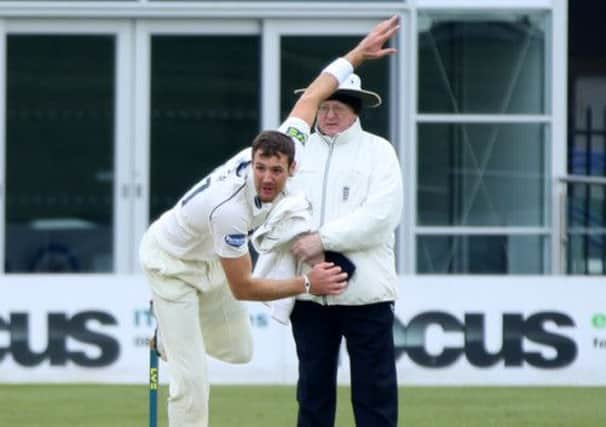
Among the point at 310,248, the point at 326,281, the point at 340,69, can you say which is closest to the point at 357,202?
the point at 310,248

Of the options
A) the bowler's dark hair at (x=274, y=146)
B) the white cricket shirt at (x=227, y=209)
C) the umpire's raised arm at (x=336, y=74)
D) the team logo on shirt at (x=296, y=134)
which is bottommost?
the white cricket shirt at (x=227, y=209)

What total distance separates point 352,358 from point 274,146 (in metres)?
1.15

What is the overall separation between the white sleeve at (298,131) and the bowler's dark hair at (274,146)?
1.34 ft

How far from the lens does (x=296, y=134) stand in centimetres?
853

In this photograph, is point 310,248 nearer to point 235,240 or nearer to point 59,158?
point 235,240

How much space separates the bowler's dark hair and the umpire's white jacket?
1.76 feet

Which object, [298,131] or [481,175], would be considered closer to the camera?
[298,131]

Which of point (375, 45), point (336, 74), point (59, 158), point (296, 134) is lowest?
point (296, 134)

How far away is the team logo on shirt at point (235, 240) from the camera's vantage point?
830 cm

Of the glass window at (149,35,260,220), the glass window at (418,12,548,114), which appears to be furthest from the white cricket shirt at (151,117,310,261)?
the glass window at (418,12,548,114)

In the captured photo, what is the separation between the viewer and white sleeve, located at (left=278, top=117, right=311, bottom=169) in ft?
27.9

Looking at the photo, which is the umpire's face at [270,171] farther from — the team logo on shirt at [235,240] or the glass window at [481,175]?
the glass window at [481,175]

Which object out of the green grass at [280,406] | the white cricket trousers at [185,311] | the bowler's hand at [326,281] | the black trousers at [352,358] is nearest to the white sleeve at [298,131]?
the bowler's hand at [326,281]

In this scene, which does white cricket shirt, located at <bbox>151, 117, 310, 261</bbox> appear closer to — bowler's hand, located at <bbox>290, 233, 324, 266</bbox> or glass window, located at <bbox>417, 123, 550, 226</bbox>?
bowler's hand, located at <bbox>290, 233, 324, 266</bbox>
